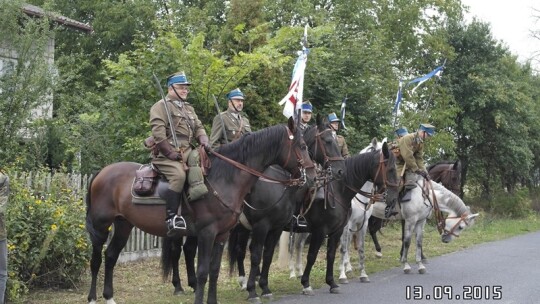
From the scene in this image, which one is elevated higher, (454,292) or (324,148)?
(324,148)

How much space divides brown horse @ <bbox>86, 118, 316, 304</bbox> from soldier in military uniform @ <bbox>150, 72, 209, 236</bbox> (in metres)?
0.24

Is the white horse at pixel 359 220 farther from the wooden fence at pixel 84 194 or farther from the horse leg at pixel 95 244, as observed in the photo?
the horse leg at pixel 95 244

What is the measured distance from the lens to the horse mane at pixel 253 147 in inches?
343

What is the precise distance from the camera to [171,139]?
856 cm

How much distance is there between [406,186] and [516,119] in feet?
69.2

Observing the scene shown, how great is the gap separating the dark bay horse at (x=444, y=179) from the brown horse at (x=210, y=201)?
23.6 ft

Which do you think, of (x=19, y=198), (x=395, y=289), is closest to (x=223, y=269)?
(x=395, y=289)

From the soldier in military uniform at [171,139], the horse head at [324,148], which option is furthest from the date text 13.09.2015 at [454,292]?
the soldier in military uniform at [171,139]

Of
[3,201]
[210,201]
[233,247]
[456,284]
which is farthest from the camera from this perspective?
[456,284]

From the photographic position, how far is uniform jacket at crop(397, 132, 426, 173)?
45.2 feet

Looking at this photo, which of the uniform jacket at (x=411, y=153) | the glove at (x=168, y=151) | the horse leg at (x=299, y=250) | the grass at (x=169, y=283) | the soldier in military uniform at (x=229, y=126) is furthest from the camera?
the uniform jacket at (x=411, y=153)

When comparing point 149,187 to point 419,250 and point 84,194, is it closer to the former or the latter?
point 84,194

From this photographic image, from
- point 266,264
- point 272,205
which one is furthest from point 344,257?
point 272,205

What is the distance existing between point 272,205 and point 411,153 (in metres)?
4.95
